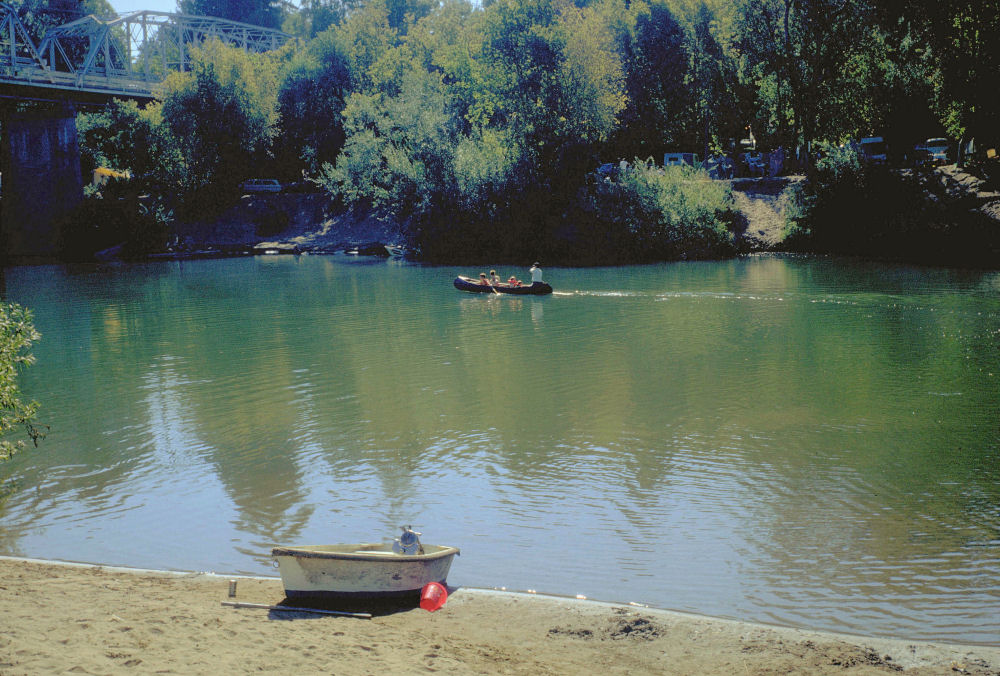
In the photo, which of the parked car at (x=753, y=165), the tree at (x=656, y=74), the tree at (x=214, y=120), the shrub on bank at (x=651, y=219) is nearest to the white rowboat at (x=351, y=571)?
the shrub on bank at (x=651, y=219)

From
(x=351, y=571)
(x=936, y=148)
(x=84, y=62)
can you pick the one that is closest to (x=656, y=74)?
(x=936, y=148)

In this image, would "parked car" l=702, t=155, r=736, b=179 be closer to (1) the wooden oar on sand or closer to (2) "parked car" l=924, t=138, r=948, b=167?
(2) "parked car" l=924, t=138, r=948, b=167

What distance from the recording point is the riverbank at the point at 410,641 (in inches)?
304

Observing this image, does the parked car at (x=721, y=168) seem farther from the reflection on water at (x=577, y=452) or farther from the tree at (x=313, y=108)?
the tree at (x=313, y=108)

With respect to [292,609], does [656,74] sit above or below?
above

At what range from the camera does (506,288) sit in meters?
37.7

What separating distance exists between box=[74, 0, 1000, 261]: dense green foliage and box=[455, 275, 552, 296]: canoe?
15474mm

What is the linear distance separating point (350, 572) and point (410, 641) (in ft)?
3.76

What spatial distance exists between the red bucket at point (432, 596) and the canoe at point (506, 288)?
27599 millimetres

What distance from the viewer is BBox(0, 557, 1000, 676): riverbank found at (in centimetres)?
771

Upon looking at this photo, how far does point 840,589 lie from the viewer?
10.0 meters

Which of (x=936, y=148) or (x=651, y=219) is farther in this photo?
(x=936, y=148)

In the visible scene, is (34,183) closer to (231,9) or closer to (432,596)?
(432,596)

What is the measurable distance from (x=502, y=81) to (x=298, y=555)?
162 feet
